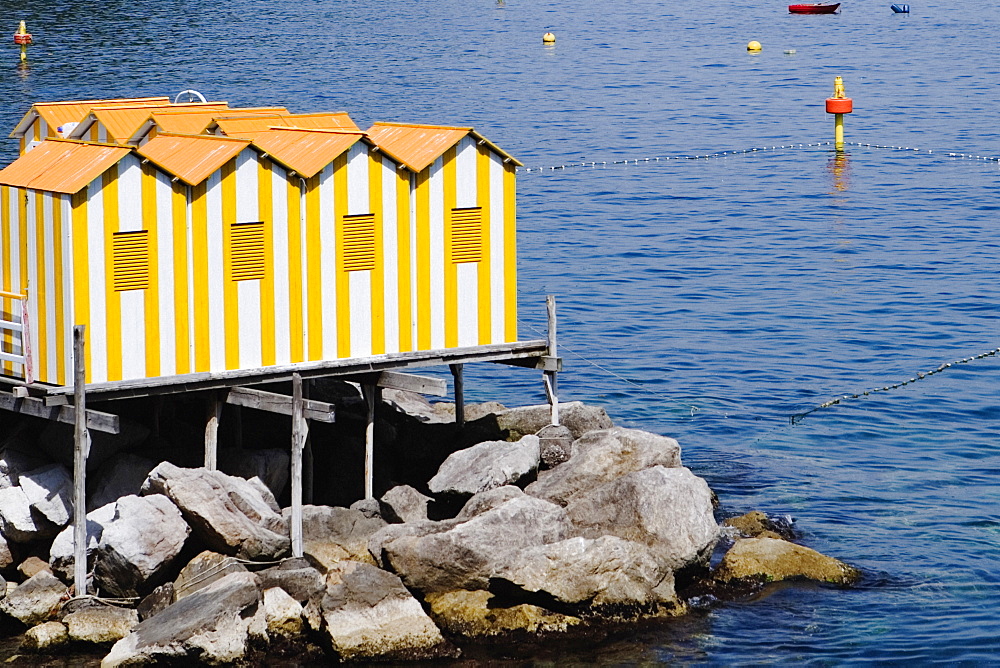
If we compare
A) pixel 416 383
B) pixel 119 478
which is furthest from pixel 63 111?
pixel 416 383

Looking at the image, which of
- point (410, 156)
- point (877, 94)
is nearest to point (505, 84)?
point (877, 94)

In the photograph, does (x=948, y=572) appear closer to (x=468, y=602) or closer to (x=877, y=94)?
(x=468, y=602)

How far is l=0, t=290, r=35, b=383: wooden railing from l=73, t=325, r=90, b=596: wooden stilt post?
4.29ft

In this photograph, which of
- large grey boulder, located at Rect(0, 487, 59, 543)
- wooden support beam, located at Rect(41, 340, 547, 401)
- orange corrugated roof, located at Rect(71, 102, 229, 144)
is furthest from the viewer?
orange corrugated roof, located at Rect(71, 102, 229, 144)

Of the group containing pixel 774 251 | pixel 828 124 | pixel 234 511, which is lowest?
pixel 234 511

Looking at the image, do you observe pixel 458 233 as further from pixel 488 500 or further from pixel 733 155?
pixel 733 155

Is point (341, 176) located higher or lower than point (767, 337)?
higher

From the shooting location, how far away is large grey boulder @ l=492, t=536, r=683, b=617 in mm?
20484

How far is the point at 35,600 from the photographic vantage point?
68.4ft

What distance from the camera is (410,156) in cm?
2383

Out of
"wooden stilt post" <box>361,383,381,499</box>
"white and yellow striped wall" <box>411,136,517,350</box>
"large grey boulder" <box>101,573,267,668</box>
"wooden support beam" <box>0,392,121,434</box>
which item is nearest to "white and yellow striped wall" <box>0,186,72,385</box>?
"wooden support beam" <box>0,392,121,434</box>

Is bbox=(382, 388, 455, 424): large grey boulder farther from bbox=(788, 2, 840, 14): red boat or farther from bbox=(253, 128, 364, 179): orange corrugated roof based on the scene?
bbox=(788, 2, 840, 14): red boat

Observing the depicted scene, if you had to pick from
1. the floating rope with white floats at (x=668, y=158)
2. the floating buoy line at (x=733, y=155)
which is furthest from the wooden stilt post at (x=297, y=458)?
the floating rope with white floats at (x=668, y=158)

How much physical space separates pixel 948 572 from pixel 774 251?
26.8 m
